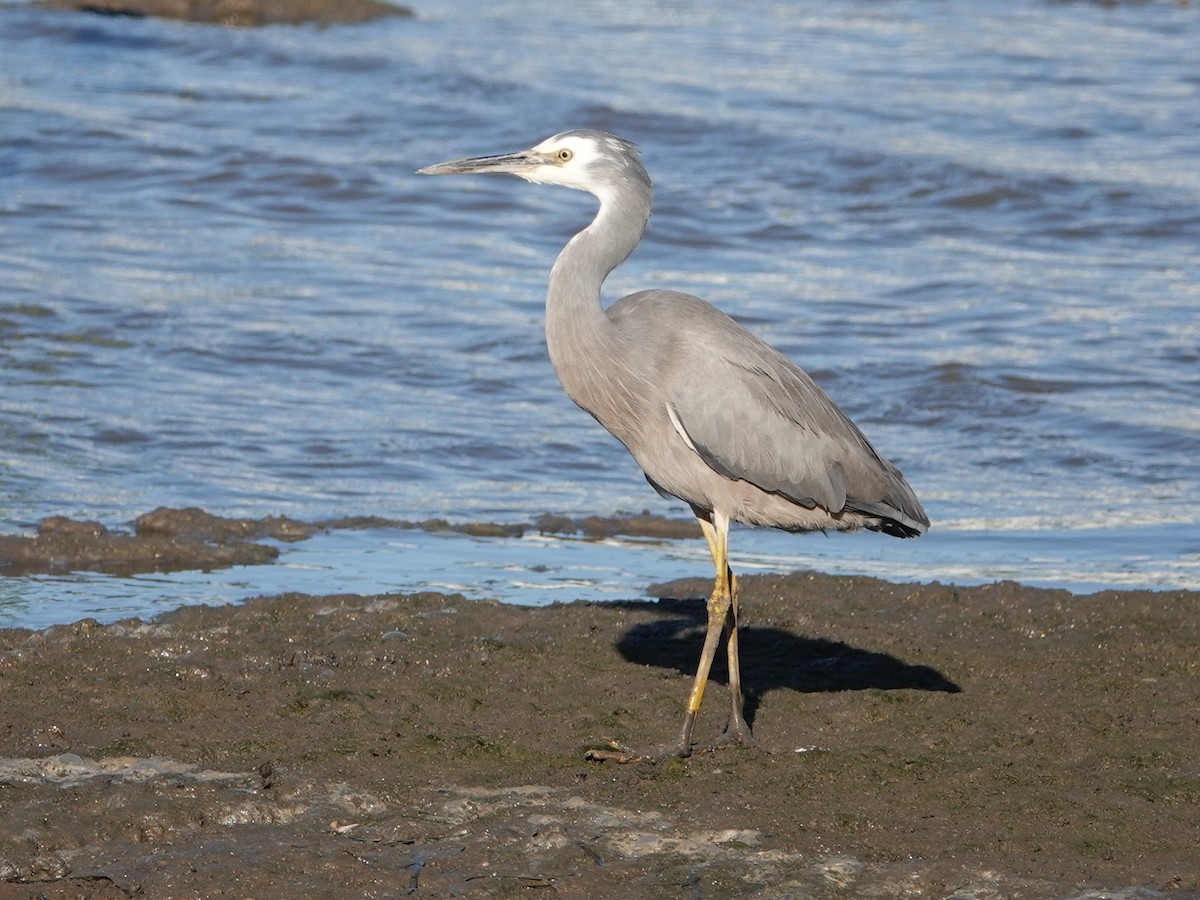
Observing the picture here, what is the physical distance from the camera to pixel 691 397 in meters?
5.64

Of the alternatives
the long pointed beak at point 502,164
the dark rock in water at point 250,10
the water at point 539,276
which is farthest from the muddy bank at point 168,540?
the dark rock in water at point 250,10

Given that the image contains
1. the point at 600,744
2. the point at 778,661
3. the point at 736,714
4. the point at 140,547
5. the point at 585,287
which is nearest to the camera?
the point at 600,744

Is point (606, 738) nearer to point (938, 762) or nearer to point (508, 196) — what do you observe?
point (938, 762)

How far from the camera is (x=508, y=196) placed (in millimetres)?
17125

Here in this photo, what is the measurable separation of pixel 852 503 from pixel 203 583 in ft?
9.74

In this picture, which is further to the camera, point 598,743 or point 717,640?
point 717,640

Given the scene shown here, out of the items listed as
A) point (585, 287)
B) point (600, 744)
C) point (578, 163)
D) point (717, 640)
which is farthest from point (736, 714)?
point (578, 163)

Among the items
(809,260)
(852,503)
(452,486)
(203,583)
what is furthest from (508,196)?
(852,503)

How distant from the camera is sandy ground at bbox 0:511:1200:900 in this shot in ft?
14.5

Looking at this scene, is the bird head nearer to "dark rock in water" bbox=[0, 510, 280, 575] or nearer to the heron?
the heron

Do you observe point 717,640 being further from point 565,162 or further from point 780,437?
point 565,162

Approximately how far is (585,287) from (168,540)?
2.96 meters

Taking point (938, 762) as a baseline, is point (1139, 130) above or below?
above

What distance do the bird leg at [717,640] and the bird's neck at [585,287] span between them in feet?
2.19
